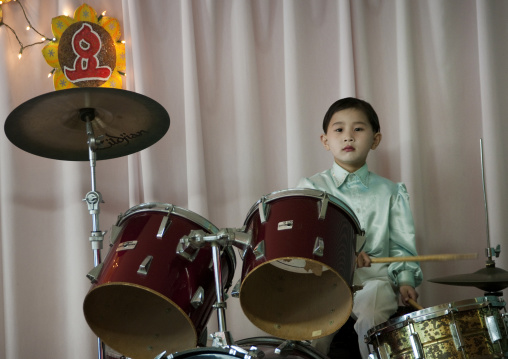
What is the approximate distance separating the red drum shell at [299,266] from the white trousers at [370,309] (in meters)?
0.27

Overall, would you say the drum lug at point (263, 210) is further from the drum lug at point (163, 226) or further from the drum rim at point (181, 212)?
the drum lug at point (163, 226)

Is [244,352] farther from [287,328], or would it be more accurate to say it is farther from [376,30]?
[376,30]

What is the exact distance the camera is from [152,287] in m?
1.95

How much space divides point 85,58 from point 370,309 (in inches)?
63.3

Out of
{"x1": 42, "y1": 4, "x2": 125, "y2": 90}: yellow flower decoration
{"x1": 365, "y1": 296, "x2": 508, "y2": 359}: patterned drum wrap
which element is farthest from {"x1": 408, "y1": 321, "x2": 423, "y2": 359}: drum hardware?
{"x1": 42, "y1": 4, "x2": 125, "y2": 90}: yellow flower decoration

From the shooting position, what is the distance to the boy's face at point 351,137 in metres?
2.66

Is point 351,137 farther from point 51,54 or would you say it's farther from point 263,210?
point 51,54

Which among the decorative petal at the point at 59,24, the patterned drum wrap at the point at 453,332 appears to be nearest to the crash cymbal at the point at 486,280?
the patterned drum wrap at the point at 453,332

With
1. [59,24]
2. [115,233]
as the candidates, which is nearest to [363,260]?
[115,233]

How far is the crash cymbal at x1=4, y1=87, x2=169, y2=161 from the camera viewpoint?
2340 millimetres

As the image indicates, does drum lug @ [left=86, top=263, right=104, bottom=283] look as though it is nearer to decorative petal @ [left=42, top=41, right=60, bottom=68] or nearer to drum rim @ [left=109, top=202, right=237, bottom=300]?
drum rim @ [left=109, top=202, right=237, bottom=300]

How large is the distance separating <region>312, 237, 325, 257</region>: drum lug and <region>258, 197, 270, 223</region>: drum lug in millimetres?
180

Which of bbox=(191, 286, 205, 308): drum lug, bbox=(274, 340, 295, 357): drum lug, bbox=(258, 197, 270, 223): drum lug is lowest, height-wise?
bbox=(274, 340, 295, 357): drum lug

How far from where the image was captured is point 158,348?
Result: 7.13 ft
